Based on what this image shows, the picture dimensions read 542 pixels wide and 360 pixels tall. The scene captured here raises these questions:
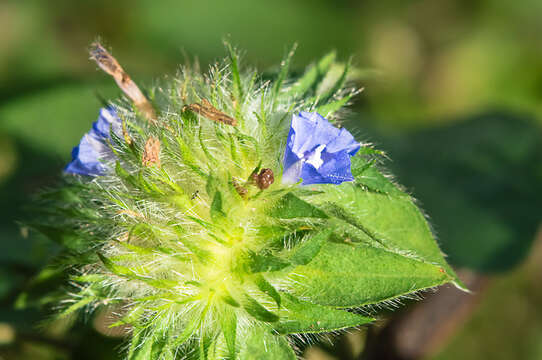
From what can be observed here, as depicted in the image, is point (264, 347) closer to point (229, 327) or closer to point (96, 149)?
point (229, 327)

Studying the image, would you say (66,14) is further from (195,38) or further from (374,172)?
(374,172)

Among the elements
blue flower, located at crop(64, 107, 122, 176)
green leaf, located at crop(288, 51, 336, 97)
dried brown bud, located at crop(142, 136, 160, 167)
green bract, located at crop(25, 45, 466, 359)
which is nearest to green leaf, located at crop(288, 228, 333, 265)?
green bract, located at crop(25, 45, 466, 359)

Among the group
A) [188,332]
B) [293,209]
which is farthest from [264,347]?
[293,209]

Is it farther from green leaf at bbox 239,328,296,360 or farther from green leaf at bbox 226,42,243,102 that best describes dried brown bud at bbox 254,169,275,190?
A: green leaf at bbox 239,328,296,360

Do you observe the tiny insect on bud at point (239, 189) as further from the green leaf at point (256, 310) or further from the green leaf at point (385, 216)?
the green leaf at point (256, 310)

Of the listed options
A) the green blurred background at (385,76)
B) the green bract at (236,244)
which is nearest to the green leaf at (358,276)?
the green bract at (236,244)

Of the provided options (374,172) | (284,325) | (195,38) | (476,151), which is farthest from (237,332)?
(195,38)
